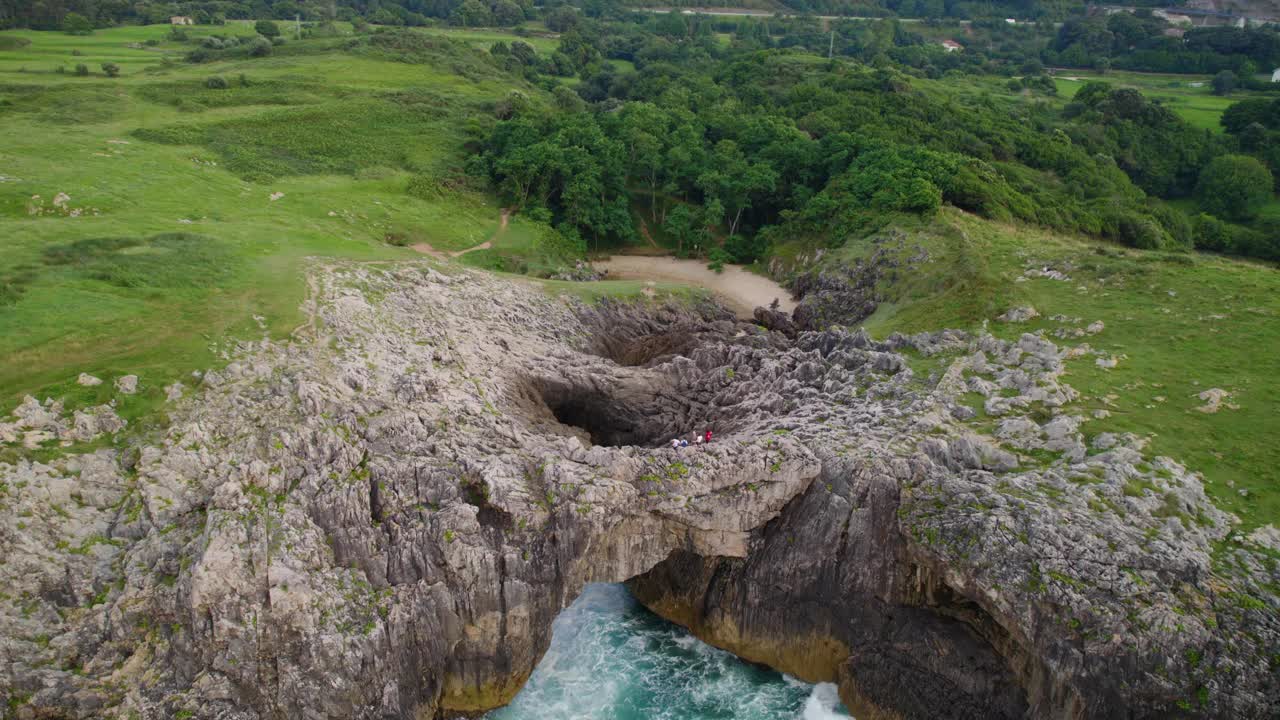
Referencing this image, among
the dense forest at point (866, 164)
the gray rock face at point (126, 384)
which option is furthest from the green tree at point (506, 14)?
the gray rock face at point (126, 384)

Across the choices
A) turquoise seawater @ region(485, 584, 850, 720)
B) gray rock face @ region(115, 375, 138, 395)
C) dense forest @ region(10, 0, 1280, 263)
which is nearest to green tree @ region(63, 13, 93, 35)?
dense forest @ region(10, 0, 1280, 263)

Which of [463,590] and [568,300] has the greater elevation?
[568,300]

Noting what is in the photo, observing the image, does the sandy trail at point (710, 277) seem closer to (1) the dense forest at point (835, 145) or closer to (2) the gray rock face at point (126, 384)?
(1) the dense forest at point (835, 145)

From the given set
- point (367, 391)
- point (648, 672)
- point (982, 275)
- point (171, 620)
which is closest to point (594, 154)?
point (982, 275)

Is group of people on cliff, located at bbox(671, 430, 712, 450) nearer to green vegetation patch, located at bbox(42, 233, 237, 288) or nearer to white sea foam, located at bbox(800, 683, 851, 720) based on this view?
white sea foam, located at bbox(800, 683, 851, 720)

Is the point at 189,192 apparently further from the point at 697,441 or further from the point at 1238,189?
the point at 1238,189

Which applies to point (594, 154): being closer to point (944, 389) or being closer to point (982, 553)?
point (944, 389)

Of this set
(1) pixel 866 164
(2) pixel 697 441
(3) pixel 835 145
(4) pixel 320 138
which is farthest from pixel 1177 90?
(2) pixel 697 441
